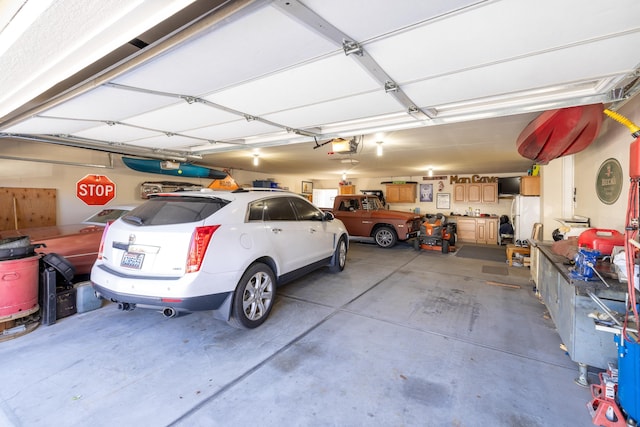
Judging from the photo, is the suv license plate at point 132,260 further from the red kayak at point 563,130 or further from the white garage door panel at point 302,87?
the red kayak at point 563,130

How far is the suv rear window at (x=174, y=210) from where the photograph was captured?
259cm

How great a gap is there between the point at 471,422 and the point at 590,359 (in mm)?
1159

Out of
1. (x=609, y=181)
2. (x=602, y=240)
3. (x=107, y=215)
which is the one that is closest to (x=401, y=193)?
(x=609, y=181)

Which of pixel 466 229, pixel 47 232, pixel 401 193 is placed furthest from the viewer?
pixel 401 193

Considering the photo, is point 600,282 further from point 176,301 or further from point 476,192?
point 476,192

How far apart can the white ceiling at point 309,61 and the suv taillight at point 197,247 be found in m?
1.22

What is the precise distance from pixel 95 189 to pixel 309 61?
22.8 feet

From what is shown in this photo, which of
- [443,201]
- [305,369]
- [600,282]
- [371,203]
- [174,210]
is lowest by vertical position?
[305,369]

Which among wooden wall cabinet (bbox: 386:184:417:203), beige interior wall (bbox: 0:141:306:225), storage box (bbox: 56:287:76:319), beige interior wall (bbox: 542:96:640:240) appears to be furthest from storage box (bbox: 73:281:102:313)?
wooden wall cabinet (bbox: 386:184:417:203)

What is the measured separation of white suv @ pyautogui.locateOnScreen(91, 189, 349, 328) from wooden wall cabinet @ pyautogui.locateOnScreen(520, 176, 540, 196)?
680 cm

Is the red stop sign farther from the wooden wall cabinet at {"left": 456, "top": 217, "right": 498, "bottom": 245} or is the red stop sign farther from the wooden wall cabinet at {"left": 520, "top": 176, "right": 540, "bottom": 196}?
the wooden wall cabinet at {"left": 456, "top": 217, "right": 498, "bottom": 245}

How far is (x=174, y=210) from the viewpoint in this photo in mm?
2705

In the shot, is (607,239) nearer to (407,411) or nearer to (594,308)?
(594,308)

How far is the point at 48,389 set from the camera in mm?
1996
